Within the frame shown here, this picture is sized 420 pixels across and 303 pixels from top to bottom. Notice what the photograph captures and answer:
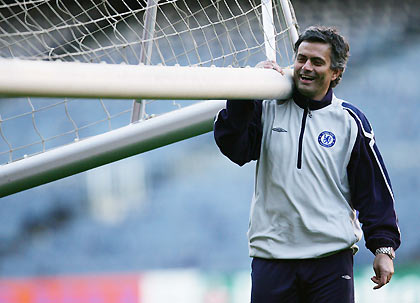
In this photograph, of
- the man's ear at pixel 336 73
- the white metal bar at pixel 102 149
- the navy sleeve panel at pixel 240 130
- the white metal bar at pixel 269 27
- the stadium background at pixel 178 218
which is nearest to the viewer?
the navy sleeve panel at pixel 240 130

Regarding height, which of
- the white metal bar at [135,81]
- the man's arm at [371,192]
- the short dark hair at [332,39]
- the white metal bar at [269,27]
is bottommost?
the man's arm at [371,192]

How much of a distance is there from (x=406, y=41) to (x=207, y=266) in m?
1.90

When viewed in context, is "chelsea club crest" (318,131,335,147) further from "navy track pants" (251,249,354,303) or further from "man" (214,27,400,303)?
"navy track pants" (251,249,354,303)

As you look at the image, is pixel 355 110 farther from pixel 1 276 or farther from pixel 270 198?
pixel 1 276

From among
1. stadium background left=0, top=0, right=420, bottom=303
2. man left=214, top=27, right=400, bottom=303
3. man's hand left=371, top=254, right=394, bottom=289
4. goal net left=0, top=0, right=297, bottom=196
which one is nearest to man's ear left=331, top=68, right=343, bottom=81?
man left=214, top=27, right=400, bottom=303

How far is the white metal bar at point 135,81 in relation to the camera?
39.9 inches

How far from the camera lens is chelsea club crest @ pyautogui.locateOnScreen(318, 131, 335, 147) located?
58.8 inches

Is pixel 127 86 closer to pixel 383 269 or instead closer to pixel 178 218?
pixel 383 269

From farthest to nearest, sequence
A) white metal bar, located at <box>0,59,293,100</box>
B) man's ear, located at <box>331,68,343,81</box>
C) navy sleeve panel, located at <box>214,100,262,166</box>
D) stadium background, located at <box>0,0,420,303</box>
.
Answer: stadium background, located at <box>0,0,420,303</box>, man's ear, located at <box>331,68,343,81</box>, navy sleeve panel, located at <box>214,100,262,166</box>, white metal bar, located at <box>0,59,293,100</box>

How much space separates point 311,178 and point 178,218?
2838 mm

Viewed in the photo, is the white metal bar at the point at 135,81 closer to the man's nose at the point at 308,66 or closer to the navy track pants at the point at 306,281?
the man's nose at the point at 308,66

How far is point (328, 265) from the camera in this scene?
1481 millimetres

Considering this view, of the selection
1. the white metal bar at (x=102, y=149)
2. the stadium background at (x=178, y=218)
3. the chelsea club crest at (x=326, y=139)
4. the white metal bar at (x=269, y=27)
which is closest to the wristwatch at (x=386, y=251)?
the chelsea club crest at (x=326, y=139)

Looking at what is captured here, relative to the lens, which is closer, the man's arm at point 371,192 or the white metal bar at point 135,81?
the white metal bar at point 135,81
